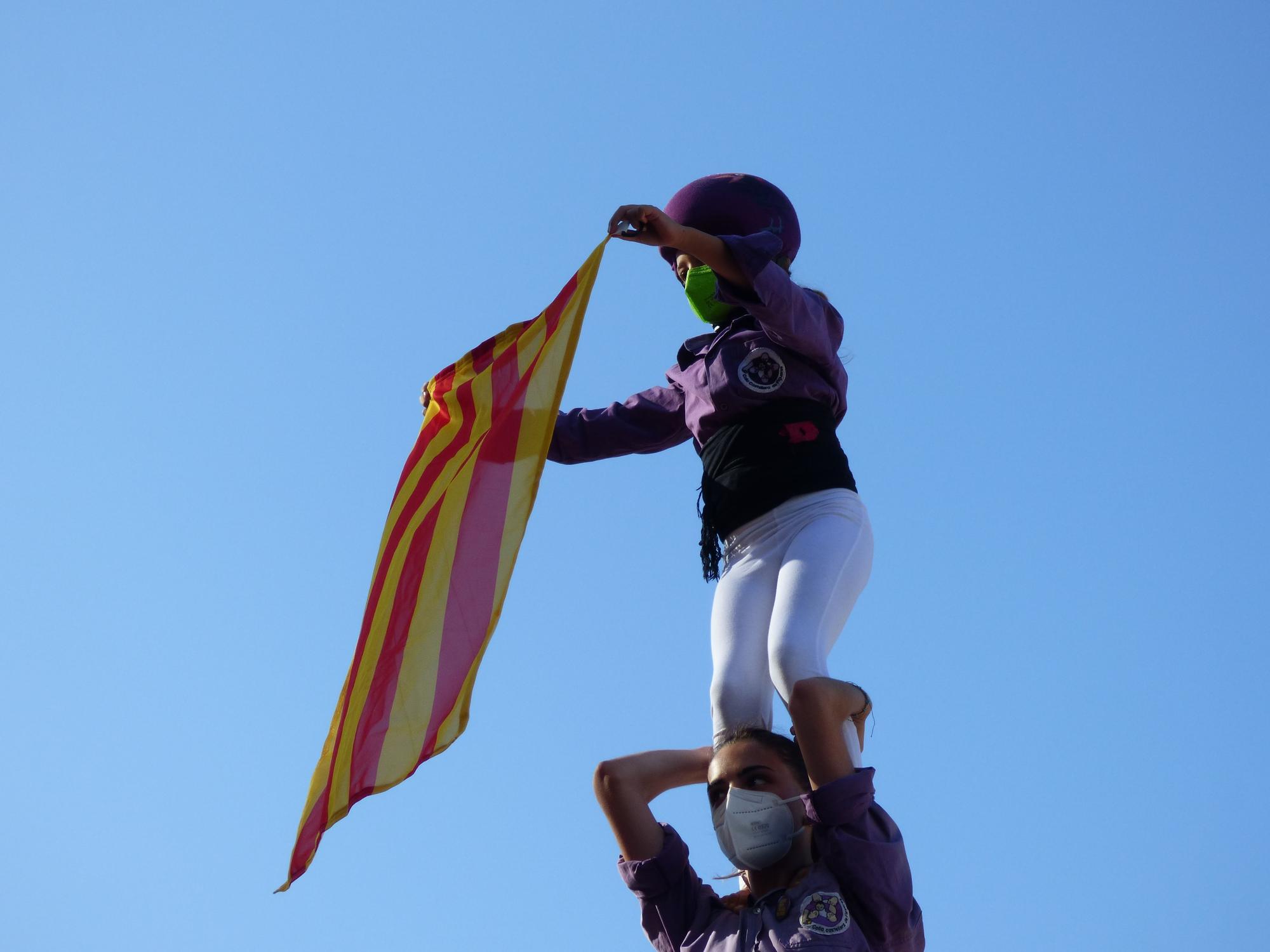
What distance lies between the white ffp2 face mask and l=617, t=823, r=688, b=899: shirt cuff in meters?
0.17

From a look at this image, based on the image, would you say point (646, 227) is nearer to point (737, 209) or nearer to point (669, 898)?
point (737, 209)

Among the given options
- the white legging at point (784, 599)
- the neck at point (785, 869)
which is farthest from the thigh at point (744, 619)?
the neck at point (785, 869)

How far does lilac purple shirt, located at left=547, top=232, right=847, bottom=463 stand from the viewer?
5152 mm

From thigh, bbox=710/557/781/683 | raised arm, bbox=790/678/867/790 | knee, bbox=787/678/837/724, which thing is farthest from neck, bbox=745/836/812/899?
thigh, bbox=710/557/781/683

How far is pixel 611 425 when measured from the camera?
6133mm

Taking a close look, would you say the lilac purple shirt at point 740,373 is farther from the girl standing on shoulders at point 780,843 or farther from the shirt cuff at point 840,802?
the shirt cuff at point 840,802

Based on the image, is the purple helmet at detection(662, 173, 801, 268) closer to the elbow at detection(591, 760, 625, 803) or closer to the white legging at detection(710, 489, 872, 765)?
the white legging at detection(710, 489, 872, 765)

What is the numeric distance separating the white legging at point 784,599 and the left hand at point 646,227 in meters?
0.97

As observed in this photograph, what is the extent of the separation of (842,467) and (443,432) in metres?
1.61

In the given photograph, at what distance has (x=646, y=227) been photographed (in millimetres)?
5125

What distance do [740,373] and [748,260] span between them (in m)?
0.50

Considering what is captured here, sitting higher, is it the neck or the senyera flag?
the senyera flag

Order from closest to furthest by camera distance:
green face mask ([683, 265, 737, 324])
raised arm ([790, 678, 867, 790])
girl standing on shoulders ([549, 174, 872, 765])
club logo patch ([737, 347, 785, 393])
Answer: raised arm ([790, 678, 867, 790])
girl standing on shoulders ([549, 174, 872, 765])
club logo patch ([737, 347, 785, 393])
green face mask ([683, 265, 737, 324])

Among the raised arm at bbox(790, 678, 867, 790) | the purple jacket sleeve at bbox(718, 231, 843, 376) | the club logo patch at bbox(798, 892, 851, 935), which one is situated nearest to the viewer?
the club logo patch at bbox(798, 892, 851, 935)
